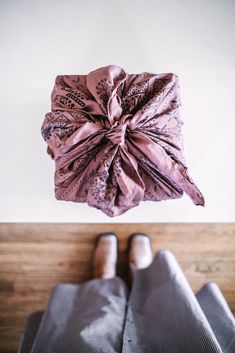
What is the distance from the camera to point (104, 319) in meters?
0.58

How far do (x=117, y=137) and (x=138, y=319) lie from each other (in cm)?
48

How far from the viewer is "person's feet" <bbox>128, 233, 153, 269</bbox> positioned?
0.83 m

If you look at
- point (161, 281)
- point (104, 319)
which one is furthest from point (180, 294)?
point (104, 319)

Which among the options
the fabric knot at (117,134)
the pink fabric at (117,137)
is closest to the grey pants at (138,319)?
the pink fabric at (117,137)

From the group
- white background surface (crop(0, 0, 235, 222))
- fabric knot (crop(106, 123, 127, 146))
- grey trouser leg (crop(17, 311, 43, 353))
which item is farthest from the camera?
white background surface (crop(0, 0, 235, 222))

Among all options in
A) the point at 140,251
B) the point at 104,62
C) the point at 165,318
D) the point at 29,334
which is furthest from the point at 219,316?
the point at 104,62

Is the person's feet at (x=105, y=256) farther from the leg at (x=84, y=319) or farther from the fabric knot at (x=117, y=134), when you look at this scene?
the fabric knot at (x=117, y=134)

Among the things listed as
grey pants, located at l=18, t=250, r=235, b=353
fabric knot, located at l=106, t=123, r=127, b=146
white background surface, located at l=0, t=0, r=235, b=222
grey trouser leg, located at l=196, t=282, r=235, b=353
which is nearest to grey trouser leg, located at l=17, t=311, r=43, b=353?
grey pants, located at l=18, t=250, r=235, b=353

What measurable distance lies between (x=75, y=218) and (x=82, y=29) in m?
0.65

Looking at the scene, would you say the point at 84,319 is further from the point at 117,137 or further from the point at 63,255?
the point at 117,137

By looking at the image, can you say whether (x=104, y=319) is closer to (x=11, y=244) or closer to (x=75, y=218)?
(x=75, y=218)

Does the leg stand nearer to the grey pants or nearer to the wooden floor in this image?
the grey pants

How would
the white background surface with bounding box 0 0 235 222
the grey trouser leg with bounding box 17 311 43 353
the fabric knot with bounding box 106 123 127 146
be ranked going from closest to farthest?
the fabric knot with bounding box 106 123 127 146 < the grey trouser leg with bounding box 17 311 43 353 < the white background surface with bounding box 0 0 235 222

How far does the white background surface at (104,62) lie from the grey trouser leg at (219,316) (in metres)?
0.36
